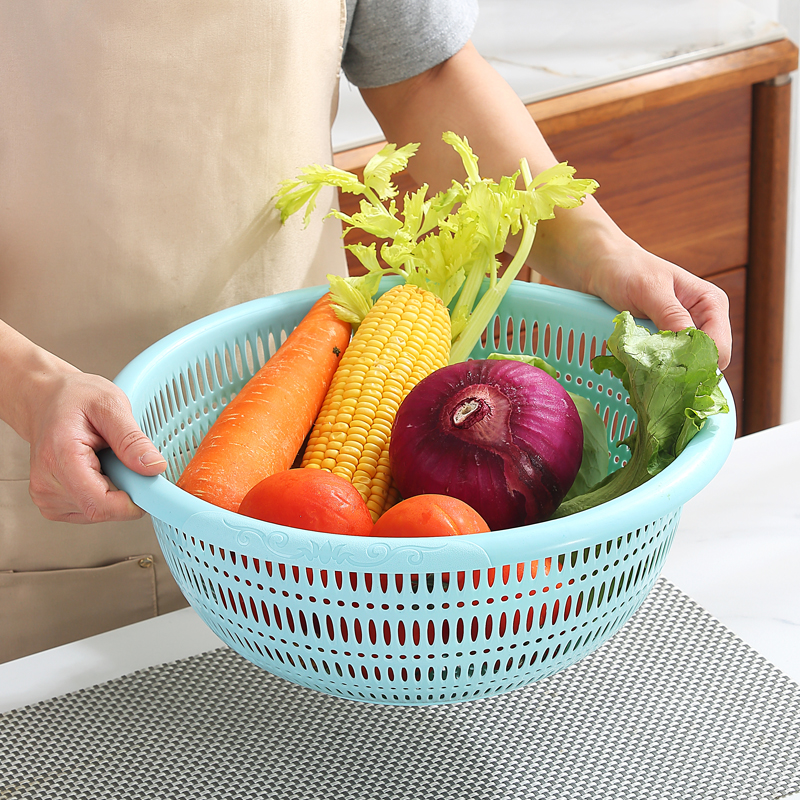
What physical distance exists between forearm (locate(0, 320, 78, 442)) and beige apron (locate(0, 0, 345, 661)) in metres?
0.16

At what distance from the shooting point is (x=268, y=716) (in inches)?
23.6

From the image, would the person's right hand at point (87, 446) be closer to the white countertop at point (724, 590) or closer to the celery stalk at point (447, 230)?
the white countertop at point (724, 590)

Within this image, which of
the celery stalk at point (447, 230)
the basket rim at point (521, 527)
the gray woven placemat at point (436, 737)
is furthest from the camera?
the celery stalk at point (447, 230)

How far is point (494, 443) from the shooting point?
59cm

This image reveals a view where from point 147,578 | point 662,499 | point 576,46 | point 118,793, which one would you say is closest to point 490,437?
point 662,499

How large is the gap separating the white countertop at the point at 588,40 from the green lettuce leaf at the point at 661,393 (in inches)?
35.8

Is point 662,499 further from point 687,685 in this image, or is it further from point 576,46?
point 576,46

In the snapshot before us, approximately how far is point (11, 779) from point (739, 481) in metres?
0.63

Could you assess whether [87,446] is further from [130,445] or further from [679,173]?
[679,173]

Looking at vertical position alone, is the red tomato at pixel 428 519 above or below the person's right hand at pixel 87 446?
below

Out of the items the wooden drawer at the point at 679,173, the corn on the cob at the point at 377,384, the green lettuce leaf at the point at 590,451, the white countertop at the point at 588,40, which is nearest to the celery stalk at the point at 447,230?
the corn on the cob at the point at 377,384

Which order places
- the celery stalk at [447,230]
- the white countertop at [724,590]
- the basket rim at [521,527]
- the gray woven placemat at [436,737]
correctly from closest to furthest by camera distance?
1. the basket rim at [521,527]
2. the gray woven placemat at [436,737]
3. the white countertop at [724,590]
4. the celery stalk at [447,230]

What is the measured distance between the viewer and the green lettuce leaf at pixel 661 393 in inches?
22.3

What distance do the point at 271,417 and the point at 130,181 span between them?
24cm
